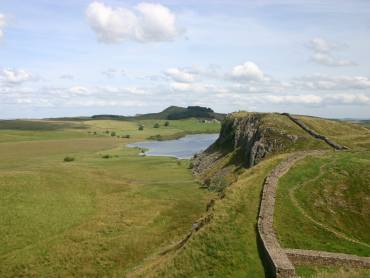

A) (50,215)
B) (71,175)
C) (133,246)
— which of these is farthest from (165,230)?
(71,175)

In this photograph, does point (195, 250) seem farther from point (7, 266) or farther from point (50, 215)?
point (50, 215)

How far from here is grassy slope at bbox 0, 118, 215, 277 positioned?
145ft

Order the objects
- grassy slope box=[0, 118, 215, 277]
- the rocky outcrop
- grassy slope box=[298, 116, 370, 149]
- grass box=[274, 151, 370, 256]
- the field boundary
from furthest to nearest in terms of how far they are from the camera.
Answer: grassy slope box=[298, 116, 370, 149], the rocky outcrop, grassy slope box=[0, 118, 215, 277], grass box=[274, 151, 370, 256], the field boundary

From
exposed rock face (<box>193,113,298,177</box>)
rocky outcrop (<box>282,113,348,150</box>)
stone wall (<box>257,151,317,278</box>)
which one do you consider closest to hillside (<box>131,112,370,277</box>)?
stone wall (<box>257,151,317,278</box>)

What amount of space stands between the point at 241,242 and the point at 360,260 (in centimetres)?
951

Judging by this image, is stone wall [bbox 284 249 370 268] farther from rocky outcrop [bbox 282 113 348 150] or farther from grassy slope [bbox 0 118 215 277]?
rocky outcrop [bbox 282 113 348 150]

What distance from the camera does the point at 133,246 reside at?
48.6 m

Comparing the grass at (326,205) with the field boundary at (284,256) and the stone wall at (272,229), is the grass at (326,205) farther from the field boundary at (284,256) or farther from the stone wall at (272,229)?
the field boundary at (284,256)

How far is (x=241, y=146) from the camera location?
107m

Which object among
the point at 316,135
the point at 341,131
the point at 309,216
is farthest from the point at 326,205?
the point at 341,131

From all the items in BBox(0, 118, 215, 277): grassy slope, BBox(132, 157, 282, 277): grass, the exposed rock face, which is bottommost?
BBox(0, 118, 215, 277): grassy slope

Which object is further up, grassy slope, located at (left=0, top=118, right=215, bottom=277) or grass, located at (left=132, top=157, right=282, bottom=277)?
grass, located at (left=132, top=157, right=282, bottom=277)

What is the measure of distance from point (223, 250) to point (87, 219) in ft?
90.3

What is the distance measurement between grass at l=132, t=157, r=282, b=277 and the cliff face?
42.5 metres
